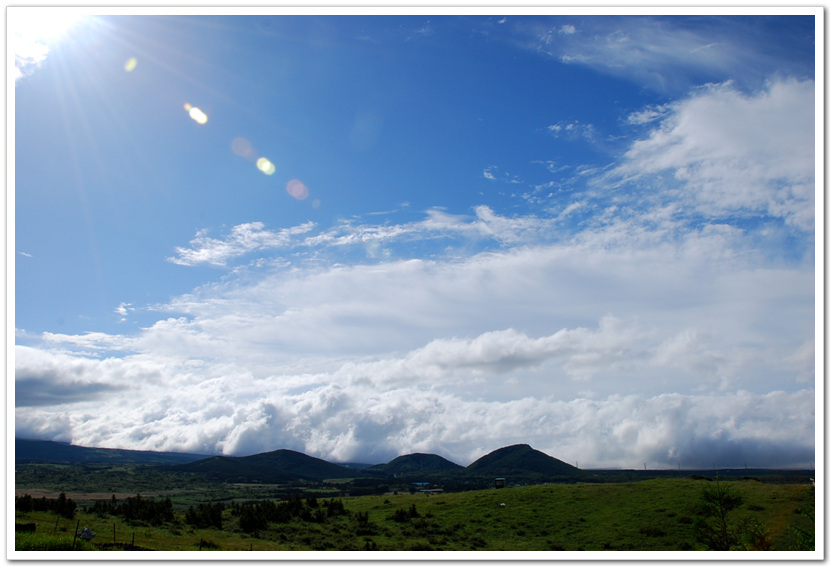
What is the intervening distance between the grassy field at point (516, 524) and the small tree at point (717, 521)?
216 cm

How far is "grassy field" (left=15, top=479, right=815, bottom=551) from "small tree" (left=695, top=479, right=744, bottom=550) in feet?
7.08

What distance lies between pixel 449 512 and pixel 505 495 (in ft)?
67.6

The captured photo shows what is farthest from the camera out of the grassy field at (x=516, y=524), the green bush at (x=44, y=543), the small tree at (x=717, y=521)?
the grassy field at (x=516, y=524)

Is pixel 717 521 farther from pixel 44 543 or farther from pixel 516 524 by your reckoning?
pixel 44 543

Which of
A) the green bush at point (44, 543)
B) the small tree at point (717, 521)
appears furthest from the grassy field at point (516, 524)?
the green bush at point (44, 543)

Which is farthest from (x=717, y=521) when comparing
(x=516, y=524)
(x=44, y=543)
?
(x=44, y=543)

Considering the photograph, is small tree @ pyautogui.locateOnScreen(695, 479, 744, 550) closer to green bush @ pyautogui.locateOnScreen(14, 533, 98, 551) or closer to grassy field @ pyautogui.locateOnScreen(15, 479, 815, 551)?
grassy field @ pyautogui.locateOnScreen(15, 479, 815, 551)

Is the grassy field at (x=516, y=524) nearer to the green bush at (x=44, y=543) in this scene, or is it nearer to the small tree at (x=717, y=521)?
the small tree at (x=717, y=521)

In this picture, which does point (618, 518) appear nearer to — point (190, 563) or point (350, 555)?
point (350, 555)

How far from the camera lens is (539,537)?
253 ft

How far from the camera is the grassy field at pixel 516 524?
199 feet

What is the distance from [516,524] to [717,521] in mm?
31818

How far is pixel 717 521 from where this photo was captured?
6919 cm
